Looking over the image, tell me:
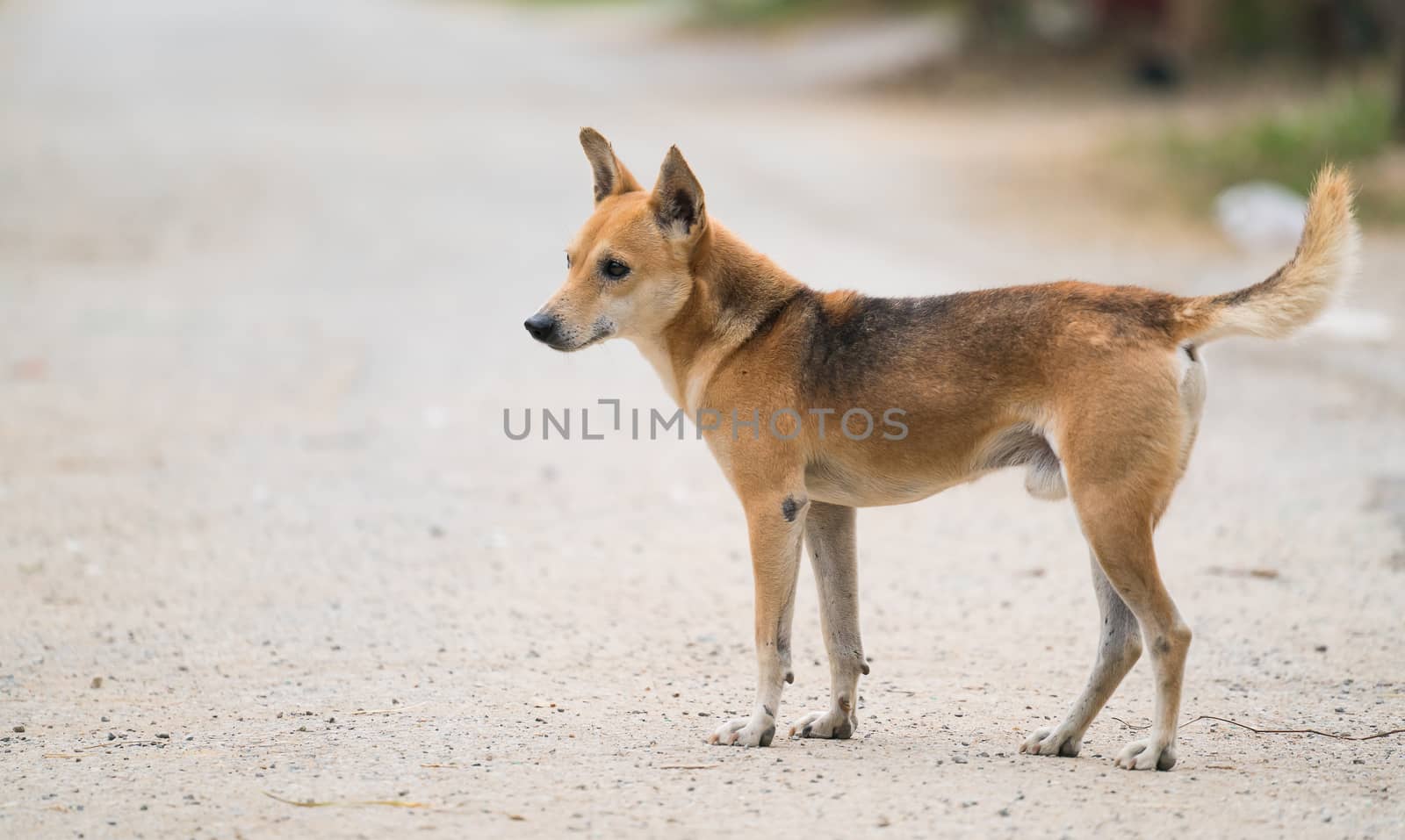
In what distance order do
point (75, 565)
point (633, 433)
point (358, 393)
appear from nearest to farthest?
point (75, 565) < point (633, 433) < point (358, 393)

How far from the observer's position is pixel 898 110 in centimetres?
2509

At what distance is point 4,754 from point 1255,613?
518 cm

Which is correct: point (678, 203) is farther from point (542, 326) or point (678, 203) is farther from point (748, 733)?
point (748, 733)

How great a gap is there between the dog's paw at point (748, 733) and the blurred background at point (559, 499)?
9 centimetres

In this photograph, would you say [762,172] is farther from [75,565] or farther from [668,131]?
[75,565]

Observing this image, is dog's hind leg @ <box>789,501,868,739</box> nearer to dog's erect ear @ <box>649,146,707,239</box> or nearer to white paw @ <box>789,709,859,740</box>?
white paw @ <box>789,709,859,740</box>

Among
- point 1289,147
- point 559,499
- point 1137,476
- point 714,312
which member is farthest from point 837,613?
point 1289,147

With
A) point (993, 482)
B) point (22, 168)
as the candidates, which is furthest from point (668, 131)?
point (993, 482)

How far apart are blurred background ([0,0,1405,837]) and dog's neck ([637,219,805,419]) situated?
1.26 meters

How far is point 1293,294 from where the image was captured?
471 centimetres

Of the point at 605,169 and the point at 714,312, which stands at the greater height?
the point at 605,169

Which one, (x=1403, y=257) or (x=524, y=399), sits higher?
(x=1403, y=257)

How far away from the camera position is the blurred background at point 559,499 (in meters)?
4.82

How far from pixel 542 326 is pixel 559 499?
12.6ft
